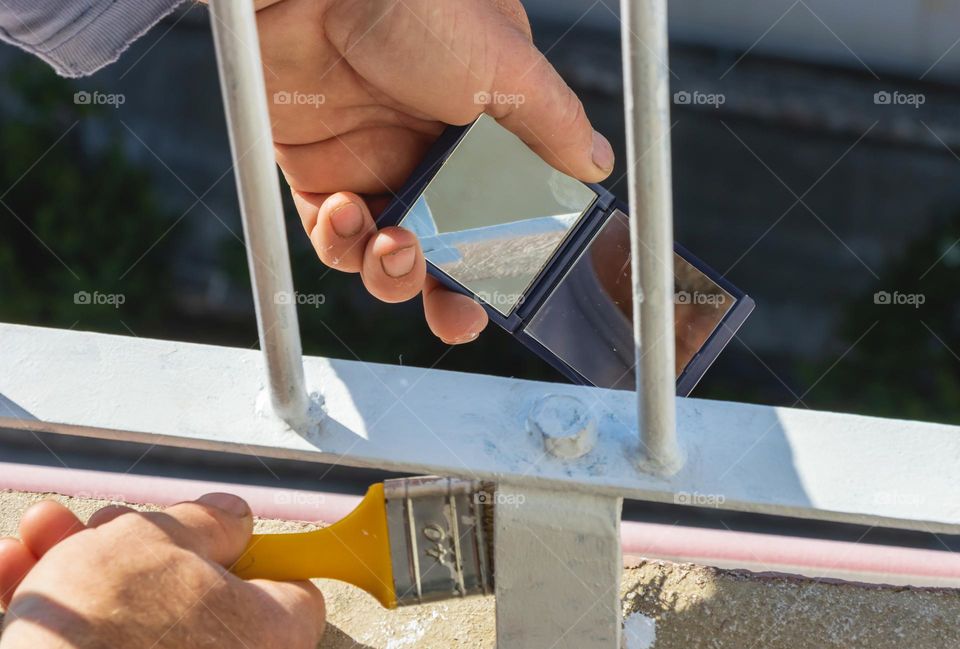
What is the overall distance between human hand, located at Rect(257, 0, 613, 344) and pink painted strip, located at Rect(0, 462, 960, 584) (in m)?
0.27

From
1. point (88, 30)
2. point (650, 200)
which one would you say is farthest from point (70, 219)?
point (650, 200)

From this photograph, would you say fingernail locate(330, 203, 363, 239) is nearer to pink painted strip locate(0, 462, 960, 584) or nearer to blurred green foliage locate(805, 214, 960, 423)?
pink painted strip locate(0, 462, 960, 584)

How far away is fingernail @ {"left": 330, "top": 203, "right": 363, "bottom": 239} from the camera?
3.89 ft

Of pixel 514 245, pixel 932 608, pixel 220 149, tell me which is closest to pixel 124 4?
pixel 514 245

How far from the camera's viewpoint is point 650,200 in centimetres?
55

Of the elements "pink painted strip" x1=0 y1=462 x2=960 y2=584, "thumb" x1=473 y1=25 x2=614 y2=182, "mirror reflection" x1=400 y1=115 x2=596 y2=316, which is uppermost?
"thumb" x1=473 y1=25 x2=614 y2=182

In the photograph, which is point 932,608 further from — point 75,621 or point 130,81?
point 130,81

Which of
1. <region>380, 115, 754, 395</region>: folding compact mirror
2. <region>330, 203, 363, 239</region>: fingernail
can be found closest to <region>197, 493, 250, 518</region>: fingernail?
<region>380, 115, 754, 395</region>: folding compact mirror

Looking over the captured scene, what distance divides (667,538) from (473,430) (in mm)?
356

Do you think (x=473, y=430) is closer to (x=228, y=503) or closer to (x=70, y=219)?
(x=228, y=503)

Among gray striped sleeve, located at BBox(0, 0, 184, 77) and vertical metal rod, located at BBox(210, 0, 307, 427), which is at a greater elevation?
gray striped sleeve, located at BBox(0, 0, 184, 77)

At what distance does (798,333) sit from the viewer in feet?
9.95

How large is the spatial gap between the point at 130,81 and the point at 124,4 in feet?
7.94

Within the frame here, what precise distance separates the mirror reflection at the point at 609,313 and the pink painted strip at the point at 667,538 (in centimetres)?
15
